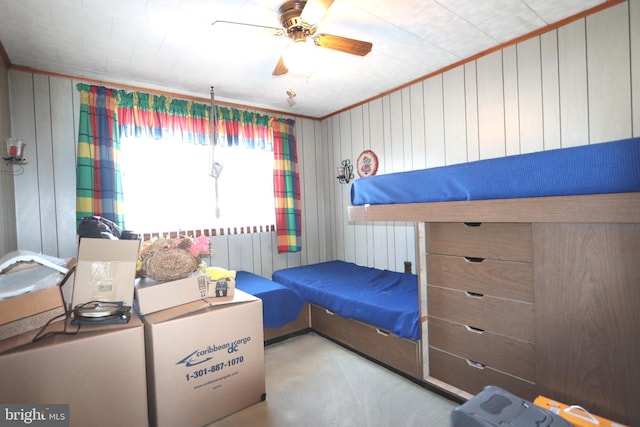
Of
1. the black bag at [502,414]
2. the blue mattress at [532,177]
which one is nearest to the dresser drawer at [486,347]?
the black bag at [502,414]

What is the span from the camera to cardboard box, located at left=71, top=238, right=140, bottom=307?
4.87 ft

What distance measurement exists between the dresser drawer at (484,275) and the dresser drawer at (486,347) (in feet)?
0.74

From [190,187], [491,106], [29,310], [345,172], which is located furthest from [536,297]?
[190,187]

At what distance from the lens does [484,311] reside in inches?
65.5

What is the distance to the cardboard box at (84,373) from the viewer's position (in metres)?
1.24

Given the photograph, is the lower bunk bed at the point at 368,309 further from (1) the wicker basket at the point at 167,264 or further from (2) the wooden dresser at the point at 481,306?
(1) the wicker basket at the point at 167,264

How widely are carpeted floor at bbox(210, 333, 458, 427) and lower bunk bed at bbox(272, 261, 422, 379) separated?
5.3 inches

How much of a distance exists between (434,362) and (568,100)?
1.93 m

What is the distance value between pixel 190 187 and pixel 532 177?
9.21 feet

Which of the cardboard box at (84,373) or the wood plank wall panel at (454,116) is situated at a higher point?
the wood plank wall panel at (454,116)

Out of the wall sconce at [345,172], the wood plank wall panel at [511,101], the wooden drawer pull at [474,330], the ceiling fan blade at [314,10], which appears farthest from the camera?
the wall sconce at [345,172]

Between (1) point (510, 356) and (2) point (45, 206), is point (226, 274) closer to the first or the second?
(1) point (510, 356)

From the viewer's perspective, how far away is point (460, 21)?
6.53 feet

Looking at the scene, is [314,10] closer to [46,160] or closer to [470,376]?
[470,376]
